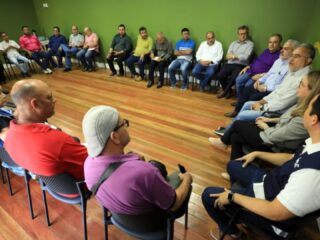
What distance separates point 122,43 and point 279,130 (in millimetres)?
4564

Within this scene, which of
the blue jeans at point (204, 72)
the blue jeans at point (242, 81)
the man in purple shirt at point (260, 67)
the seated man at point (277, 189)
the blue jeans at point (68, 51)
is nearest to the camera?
the seated man at point (277, 189)

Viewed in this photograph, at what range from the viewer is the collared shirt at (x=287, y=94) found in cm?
232

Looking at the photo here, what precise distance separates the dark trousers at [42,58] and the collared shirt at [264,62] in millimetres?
5477

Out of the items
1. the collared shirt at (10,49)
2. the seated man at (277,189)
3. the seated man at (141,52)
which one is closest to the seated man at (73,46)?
the collared shirt at (10,49)

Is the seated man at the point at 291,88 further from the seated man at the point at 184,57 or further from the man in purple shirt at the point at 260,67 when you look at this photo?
the seated man at the point at 184,57

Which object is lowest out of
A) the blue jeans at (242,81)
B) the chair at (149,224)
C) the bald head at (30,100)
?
the blue jeans at (242,81)

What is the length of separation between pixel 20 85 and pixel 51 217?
3.75 feet

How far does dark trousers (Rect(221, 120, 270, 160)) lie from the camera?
200 cm

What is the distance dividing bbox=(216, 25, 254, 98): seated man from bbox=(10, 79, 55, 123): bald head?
325 cm

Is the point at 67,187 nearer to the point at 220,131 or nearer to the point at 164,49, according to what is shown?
the point at 220,131

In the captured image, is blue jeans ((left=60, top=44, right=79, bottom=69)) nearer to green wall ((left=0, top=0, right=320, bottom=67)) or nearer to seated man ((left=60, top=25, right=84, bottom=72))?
seated man ((left=60, top=25, right=84, bottom=72))

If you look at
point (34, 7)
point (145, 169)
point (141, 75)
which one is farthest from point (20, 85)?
point (34, 7)

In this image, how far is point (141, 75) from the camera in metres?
5.30

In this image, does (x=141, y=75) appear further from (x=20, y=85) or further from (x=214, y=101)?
(x=20, y=85)
